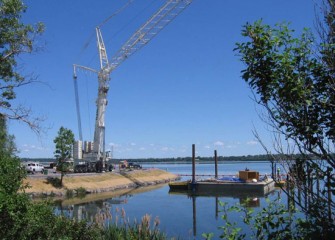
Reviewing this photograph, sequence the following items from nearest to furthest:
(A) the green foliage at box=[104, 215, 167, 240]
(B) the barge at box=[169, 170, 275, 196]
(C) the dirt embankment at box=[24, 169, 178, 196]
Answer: (A) the green foliage at box=[104, 215, 167, 240] < (C) the dirt embankment at box=[24, 169, 178, 196] < (B) the barge at box=[169, 170, 275, 196]

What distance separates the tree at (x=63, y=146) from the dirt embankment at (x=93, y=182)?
1.66 meters

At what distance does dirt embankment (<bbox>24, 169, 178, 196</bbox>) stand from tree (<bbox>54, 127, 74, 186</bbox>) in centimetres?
166

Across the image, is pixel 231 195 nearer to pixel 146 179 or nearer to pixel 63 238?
pixel 146 179

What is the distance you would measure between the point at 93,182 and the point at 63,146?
7796mm

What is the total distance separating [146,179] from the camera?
7550 centimetres

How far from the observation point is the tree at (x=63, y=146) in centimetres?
5090

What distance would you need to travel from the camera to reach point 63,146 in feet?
169

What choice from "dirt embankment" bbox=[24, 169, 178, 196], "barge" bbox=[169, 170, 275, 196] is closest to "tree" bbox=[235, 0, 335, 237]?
"dirt embankment" bbox=[24, 169, 178, 196]

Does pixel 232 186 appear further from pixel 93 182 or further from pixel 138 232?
pixel 138 232

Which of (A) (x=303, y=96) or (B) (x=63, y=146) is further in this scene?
(B) (x=63, y=146)

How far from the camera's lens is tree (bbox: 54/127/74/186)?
50900 mm

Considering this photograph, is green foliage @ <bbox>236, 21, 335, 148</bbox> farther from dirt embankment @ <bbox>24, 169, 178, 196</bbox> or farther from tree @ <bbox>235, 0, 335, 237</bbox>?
dirt embankment @ <bbox>24, 169, 178, 196</bbox>

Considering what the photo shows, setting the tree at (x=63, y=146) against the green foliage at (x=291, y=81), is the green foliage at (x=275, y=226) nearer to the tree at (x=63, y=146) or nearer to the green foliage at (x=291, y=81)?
the green foliage at (x=291, y=81)

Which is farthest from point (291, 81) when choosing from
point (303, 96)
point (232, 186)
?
point (232, 186)
